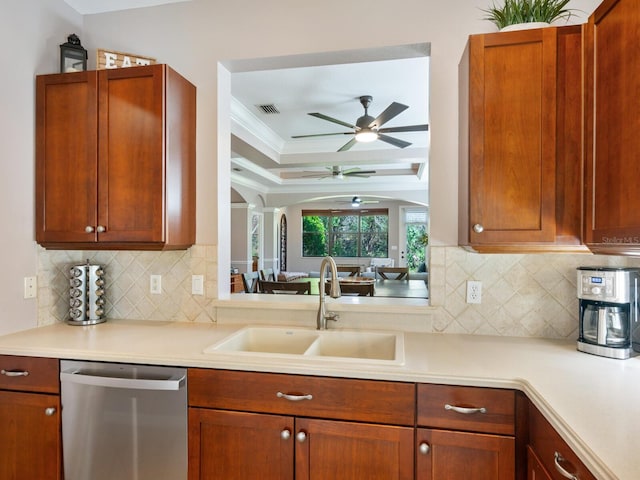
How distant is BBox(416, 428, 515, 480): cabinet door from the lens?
1.25m

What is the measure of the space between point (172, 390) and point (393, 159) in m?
4.86

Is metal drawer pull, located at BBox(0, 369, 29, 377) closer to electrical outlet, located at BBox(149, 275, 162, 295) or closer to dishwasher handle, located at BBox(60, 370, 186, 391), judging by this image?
dishwasher handle, located at BBox(60, 370, 186, 391)

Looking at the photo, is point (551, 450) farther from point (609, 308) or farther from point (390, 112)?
point (390, 112)

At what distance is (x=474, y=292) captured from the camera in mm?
1863

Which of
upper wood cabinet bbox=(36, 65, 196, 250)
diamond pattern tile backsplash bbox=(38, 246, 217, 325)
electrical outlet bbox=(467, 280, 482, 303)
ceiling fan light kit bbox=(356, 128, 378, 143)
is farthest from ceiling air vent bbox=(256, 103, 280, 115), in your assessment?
electrical outlet bbox=(467, 280, 482, 303)

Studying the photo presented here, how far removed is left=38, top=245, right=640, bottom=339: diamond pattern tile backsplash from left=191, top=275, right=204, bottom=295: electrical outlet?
0.02m

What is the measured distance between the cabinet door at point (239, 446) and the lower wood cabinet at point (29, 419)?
643mm

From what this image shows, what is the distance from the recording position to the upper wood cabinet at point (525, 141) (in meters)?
1.44

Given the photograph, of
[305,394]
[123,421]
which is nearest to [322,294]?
[305,394]

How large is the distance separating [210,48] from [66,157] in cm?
99

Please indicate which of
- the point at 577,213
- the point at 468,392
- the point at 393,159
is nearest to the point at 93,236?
the point at 468,392

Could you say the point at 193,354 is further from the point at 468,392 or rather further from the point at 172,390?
the point at 468,392

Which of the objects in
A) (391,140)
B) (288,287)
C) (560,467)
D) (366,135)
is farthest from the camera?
(391,140)

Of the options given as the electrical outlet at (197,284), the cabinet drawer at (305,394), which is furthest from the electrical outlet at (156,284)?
the cabinet drawer at (305,394)
